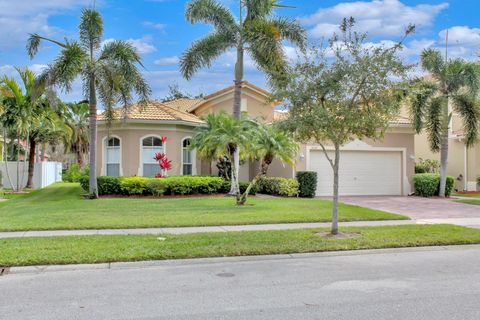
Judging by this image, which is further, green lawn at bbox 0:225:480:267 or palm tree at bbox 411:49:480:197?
palm tree at bbox 411:49:480:197

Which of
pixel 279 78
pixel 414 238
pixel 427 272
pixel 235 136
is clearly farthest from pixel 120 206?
pixel 427 272

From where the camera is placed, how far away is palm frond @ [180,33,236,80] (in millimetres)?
21453

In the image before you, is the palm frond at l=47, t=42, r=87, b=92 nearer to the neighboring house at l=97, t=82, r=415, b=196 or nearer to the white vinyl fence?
the neighboring house at l=97, t=82, r=415, b=196

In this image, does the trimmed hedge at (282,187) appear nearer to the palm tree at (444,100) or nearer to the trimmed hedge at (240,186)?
the trimmed hedge at (240,186)

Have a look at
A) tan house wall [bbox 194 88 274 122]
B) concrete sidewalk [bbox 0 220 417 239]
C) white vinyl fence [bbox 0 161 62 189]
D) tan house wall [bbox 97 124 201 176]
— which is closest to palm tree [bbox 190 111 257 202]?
tan house wall [bbox 97 124 201 176]

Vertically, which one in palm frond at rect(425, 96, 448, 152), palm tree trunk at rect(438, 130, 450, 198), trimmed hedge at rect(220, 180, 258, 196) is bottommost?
trimmed hedge at rect(220, 180, 258, 196)

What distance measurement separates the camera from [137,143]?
23.5 metres

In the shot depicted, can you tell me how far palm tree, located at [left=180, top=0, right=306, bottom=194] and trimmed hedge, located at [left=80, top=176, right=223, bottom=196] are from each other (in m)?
1.85

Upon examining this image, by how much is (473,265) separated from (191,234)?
5.75 meters

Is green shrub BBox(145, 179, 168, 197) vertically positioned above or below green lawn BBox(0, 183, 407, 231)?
above

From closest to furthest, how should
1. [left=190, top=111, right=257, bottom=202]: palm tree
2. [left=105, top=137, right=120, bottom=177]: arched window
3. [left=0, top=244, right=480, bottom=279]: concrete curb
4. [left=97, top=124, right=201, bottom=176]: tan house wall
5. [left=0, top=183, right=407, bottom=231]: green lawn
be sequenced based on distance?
[left=0, top=244, right=480, bottom=279]: concrete curb → [left=0, top=183, right=407, bottom=231]: green lawn → [left=190, top=111, right=257, bottom=202]: palm tree → [left=97, top=124, right=201, bottom=176]: tan house wall → [left=105, top=137, right=120, bottom=177]: arched window

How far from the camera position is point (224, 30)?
21.4 metres

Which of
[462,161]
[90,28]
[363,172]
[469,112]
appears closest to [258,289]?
[90,28]

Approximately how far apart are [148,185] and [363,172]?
11152 mm
